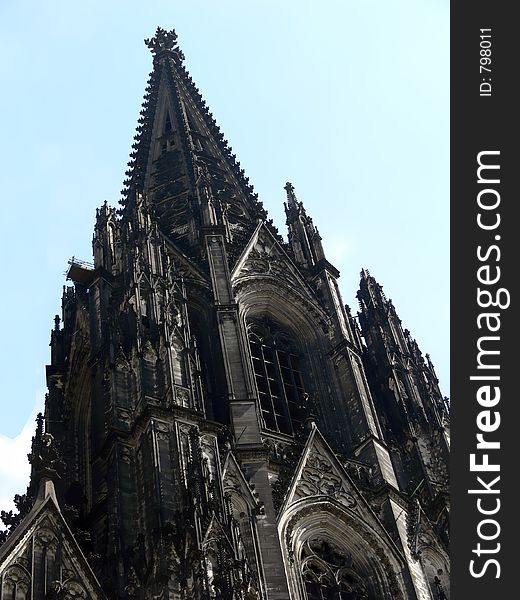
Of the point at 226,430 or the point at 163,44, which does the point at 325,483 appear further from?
the point at 163,44

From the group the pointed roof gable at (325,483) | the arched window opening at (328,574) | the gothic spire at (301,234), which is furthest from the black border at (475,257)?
the gothic spire at (301,234)

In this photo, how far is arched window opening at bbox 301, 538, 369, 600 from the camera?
1025 inches

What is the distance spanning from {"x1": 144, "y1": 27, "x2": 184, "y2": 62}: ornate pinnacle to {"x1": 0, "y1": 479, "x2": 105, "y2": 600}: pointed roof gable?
134 feet

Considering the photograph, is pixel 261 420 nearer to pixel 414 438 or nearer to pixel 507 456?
pixel 414 438

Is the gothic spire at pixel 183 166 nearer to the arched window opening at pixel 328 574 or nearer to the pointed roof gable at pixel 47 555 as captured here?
the arched window opening at pixel 328 574

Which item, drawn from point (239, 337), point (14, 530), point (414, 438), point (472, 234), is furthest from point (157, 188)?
point (472, 234)

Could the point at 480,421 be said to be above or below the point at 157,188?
below

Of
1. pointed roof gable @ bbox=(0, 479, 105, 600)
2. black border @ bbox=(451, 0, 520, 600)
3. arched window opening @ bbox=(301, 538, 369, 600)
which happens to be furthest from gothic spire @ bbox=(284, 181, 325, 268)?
black border @ bbox=(451, 0, 520, 600)

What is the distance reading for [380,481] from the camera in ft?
98.5

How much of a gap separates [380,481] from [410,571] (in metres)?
3.28

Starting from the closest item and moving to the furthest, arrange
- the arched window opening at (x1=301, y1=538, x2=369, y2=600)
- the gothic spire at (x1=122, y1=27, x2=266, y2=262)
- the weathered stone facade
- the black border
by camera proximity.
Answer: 1. the black border
2. the weathered stone facade
3. the arched window opening at (x1=301, y1=538, x2=369, y2=600)
4. the gothic spire at (x1=122, y1=27, x2=266, y2=262)

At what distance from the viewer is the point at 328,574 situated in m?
26.6

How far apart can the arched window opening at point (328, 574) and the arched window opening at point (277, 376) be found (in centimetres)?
506

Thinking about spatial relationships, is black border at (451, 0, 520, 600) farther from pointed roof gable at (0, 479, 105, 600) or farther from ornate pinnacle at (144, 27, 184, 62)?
ornate pinnacle at (144, 27, 184, 62)
